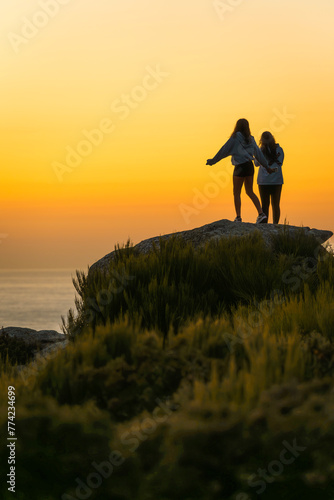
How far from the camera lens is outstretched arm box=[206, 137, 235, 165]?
46.6 ft

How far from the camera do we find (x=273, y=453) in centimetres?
414

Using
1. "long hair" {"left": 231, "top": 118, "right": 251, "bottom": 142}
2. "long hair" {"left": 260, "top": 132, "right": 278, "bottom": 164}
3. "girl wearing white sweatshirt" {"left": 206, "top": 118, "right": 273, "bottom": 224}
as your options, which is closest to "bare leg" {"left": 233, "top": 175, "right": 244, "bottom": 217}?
"girl wearing white sweatshirt" {"left": 206, "top": 118, "right": 273, "bottom": 224}

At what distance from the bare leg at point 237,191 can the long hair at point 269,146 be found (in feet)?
4.71

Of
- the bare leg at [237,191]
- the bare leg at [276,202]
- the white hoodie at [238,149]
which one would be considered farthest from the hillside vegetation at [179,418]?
the bare leg at [276,202]

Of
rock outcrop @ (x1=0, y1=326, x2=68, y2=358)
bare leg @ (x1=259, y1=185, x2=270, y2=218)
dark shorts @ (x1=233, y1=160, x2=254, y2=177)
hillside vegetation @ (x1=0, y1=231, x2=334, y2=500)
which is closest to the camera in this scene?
hillside vegetation @ (x1=0, y1=231, x2=334, y2=500)

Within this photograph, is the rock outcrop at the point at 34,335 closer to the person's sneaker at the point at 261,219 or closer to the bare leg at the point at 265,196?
the person's sneaker at the point at 261,219

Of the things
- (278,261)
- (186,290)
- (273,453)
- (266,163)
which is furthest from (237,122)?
(273,453)

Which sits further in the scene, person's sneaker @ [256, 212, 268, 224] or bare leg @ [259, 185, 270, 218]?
bare leg @ [259, 185, 270, 218]

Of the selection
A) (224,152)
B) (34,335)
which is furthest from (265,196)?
(34,335)

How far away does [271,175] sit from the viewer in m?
15.4

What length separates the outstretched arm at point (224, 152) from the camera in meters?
14.2

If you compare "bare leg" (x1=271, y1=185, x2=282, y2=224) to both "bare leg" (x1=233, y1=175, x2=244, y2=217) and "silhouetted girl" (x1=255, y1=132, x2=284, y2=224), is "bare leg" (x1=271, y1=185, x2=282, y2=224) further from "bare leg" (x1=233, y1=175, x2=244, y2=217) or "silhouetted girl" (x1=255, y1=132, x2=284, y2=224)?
"bare leg" (x1=233, y1=175, x2=244, y2=217)

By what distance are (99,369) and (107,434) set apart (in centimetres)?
80

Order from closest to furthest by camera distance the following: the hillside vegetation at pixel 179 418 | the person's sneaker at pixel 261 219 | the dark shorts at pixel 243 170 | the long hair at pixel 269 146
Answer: the hillside vegetation at pixel 179 418 → the dark shorts at pixel 243 170 → the person's sneaker at pixel 261 219 → the long hair at pixel 269 146
